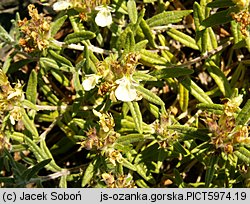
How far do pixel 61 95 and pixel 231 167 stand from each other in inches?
62.2

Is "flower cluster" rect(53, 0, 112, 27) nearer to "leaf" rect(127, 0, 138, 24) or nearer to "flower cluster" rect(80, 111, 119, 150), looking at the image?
"leaf" rect(127, 0, 138, 24)

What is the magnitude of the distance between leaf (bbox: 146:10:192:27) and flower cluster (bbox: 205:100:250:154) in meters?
0.84

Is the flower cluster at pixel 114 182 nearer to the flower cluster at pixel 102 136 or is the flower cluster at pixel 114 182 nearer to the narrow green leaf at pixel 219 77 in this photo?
the flower cluster at pixel 102 136

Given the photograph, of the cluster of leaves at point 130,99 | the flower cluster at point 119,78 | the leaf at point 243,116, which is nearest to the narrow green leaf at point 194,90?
the cluster of leaves at point 130,99

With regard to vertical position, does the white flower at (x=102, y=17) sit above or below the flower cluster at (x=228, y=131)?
above

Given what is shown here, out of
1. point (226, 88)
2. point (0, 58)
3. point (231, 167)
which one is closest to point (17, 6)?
point (0, 58)

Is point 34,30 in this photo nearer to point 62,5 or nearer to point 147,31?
point 62,5

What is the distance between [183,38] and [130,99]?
1.09 metres

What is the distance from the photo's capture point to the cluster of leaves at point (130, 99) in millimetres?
2963

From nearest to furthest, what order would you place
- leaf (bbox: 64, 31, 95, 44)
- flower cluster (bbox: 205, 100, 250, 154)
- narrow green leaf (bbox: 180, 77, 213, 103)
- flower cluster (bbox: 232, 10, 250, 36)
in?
flower cluster (bbox: 205, 100, 250, 154)
flower cluster (bbox: 232, 10, 250, 36)
leaf (bbox: 64, 31, 95, 44)
narrow green leaf (bbox: 180, 77, 213, 103)

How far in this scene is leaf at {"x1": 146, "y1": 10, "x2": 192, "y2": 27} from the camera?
11.1 feet

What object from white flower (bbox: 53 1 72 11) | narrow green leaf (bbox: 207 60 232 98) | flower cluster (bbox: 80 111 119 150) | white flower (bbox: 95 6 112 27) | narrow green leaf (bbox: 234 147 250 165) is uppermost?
white flower (bbox: 53 1 72 11)

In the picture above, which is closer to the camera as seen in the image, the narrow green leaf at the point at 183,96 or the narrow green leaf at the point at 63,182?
the narrow green leaf at the point at 63,182

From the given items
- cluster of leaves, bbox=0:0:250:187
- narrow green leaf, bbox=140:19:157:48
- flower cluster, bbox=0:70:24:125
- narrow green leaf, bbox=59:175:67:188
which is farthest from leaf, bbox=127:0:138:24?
narrow green leaf, bbox=59:175:67:188
